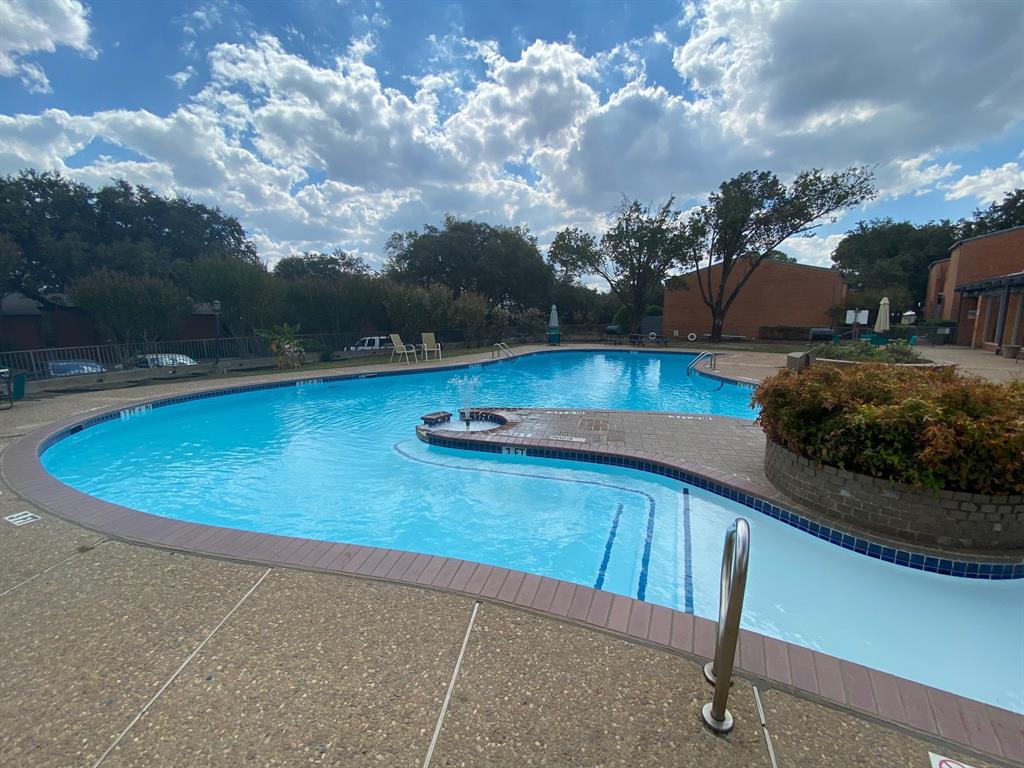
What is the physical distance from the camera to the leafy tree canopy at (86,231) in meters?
17.0

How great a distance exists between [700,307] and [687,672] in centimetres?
2905

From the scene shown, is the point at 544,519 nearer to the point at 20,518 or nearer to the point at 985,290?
the point at 20,518

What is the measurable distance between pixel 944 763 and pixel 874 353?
7.60 meters

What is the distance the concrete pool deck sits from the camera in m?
1.47

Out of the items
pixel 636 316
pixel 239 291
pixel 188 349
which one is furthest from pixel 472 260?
pixel 188 349

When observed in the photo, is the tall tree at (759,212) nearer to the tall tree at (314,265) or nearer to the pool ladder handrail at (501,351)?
the pool ladder handrail at (501,351)

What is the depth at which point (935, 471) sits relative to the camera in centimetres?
312

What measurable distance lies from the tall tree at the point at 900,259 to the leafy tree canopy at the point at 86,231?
122ft

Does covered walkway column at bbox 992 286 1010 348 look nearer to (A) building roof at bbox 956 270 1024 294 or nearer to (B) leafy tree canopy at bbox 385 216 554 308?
(A) building roof at bbox 956 270 1024 294

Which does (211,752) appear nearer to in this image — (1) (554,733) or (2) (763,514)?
(1) (554,733)

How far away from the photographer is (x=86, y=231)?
63.0ft

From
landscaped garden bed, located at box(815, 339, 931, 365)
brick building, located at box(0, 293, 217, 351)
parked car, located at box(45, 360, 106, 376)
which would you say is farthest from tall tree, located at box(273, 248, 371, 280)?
landscaped garden bed, located at box(815, 339, 931, 365)

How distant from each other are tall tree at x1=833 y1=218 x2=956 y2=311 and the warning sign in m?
31.2

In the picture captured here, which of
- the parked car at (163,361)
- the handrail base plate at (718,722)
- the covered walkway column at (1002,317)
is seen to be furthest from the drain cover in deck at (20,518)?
the covered walkway column at (1002,317)
